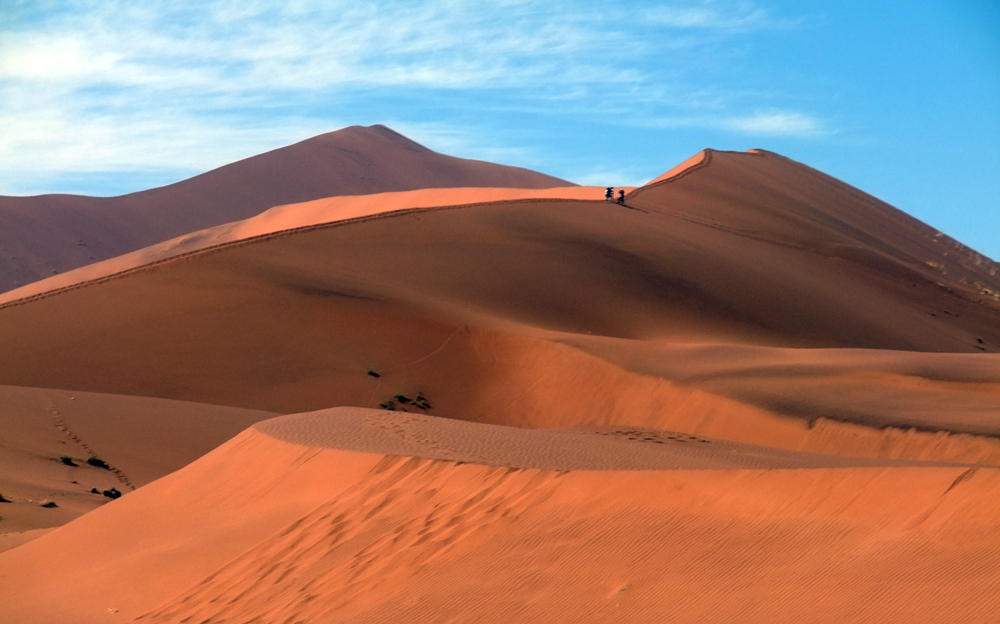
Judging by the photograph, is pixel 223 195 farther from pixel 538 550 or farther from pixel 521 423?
pixel 538 550

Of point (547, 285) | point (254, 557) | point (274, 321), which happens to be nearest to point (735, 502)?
point (254, 557)

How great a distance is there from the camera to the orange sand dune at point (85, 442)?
1381 cm

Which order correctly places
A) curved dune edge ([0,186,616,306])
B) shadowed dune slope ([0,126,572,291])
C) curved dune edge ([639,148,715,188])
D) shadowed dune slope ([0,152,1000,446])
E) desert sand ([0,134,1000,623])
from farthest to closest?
shadowed dune slope ([0,126,572,291]) → curved dune edge ([0,186,616,306]) → curved dune edge ([639,148,715,188]) → shadowed dune slope ([0,152,1000,446]) → desert sand ([0,134,1000,623])

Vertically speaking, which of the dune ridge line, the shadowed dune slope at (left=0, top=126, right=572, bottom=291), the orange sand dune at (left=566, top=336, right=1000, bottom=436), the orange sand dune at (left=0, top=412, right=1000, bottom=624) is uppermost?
the shadowed dune slope at (left=0, top=126, right=572, bottom=291)

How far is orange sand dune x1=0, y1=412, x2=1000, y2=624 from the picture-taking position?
552 centimetres

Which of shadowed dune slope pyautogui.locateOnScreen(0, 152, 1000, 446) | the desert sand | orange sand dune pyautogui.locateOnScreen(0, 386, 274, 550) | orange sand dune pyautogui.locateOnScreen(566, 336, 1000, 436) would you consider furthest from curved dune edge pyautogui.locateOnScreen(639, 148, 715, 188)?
orange sand dune pyautogui.locateOnScreen(0, 386, 274, 550)

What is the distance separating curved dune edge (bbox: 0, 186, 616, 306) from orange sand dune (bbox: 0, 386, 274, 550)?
2871cm

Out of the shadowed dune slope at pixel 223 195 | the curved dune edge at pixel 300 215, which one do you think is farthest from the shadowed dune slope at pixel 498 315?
the shadowed dune slope at pixel 223 195

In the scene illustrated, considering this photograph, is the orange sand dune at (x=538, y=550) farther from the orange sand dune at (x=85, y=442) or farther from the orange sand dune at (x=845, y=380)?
the orange sand dune at (x=845, y=380)

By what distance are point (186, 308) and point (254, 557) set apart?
54.7 ft

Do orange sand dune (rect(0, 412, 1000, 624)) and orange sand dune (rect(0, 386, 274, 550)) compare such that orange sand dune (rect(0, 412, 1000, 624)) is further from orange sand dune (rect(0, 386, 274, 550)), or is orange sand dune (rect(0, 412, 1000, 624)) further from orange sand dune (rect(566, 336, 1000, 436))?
orange sand dune (rect(566, 336, 1000, 436))

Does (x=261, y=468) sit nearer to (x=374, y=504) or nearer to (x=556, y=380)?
(x=374, y=504)

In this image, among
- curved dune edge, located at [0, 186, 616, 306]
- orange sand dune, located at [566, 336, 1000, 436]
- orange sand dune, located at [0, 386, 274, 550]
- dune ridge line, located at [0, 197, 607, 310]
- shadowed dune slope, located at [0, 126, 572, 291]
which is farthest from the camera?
shadowed dune slope, located at [0, 126, 572, 291]

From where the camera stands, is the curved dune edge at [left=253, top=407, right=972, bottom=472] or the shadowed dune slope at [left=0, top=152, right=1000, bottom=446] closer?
the curved dune edge at [left=253, top=407, right=972, bottom=472]
